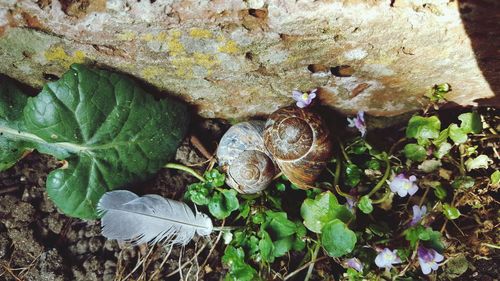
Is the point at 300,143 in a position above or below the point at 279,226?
above

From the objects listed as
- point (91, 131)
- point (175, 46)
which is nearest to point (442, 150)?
point (175, 46)

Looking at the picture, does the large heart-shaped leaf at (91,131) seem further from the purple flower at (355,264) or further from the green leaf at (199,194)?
the purple flower at (355,264)

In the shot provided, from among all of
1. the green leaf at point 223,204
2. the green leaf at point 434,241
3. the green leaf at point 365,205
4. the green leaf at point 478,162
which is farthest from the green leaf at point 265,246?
the green leaf at point 478,162

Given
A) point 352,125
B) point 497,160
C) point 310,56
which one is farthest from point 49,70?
point 497,160

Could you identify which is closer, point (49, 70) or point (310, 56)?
point (310, 56)

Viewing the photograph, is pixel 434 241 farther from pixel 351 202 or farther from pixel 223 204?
pixel 223 204

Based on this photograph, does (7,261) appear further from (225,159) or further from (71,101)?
(225,159)
